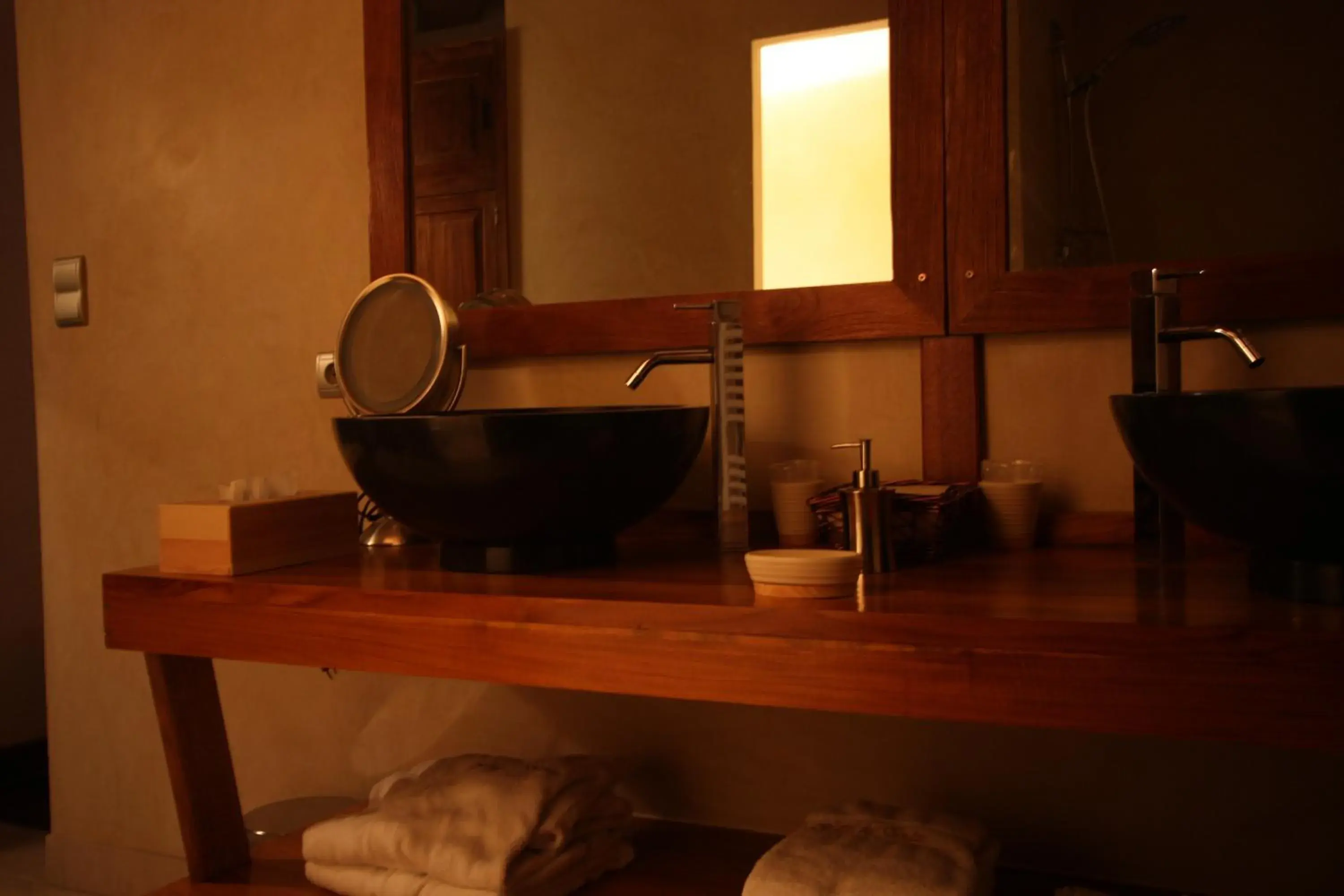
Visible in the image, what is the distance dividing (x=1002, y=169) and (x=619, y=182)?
510mm

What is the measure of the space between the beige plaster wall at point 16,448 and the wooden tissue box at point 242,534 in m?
2.37

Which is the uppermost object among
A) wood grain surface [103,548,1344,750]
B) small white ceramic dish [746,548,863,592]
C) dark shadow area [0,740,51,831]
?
small white ceramic dish [746,548,863,592]

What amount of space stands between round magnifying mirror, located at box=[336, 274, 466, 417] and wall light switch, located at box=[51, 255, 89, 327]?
0.77 meters

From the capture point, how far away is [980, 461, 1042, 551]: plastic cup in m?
1.33

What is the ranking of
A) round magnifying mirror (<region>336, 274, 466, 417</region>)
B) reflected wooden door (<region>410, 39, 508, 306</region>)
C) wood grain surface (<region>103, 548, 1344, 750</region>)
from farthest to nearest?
1. reflected wooden door (<region>410, 39, 508, 306</region>)
2. round magnifying mirror (<region>336, 274, 466, 417</region>)
3. wood grain surface (<region>103, 548, 1344, 750</region>)

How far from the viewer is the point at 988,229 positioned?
140 centimetres

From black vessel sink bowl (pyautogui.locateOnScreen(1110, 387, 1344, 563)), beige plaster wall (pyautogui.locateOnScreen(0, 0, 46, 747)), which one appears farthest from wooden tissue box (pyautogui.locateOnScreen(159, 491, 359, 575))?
beige plaster wall (pyautogui.locateOnScreen(0, 0, 46, 747))

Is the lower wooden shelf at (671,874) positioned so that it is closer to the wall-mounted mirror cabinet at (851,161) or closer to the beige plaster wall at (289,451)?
the beige plaster wall at (289,451)

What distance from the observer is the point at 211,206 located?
6.43ft

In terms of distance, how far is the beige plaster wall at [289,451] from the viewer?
1.36 meters

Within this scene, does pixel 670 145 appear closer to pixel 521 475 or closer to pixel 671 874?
pixel 521 475

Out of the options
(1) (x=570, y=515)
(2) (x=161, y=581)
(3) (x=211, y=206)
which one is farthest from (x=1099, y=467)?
(3) (x=211, y=206)

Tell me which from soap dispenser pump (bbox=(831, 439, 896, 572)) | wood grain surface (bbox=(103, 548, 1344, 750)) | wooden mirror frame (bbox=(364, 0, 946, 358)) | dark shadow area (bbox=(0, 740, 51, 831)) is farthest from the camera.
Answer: dark shadow area (bbox=(0, 740, 51, 831))

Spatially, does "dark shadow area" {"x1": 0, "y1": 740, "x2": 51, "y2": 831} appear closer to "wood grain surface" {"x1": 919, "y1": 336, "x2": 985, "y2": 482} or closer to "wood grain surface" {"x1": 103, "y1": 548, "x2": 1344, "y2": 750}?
"wood grain surface" {"x1": 103, "y1": 548, "x2": 1344, "y2": 750}
